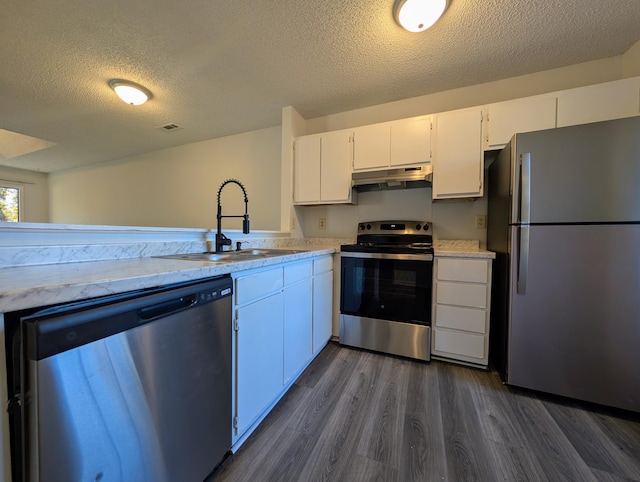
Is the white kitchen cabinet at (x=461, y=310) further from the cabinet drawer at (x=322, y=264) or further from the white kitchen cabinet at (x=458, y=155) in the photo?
the cabinet drawer at (x=322, y=264)

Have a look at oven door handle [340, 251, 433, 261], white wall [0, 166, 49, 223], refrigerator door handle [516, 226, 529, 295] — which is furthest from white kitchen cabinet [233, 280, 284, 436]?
white wall [0, 166, 49, 223]

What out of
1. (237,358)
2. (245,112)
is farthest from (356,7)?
(237,358)

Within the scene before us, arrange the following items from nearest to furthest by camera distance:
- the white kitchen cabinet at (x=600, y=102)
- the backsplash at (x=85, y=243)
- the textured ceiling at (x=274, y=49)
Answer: the backsplash at (x=85, y=243) < the textured ceiling at (x=274, y=49) < the white kitchen cabinet at (x=600, y=102)

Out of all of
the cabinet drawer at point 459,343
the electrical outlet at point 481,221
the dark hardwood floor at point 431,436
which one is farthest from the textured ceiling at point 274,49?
the dark hardwood floor at point 431,436

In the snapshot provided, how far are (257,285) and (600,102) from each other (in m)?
2.61

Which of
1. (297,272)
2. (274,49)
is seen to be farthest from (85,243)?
(274,49)

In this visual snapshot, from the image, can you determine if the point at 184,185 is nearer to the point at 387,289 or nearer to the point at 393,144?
the point at 393,144

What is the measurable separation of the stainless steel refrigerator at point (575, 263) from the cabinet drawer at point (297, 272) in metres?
1.34

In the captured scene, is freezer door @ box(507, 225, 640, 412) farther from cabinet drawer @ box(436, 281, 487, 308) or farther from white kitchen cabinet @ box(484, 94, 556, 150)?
white kitchen cabinet @ box(484, 94, 556, 150)

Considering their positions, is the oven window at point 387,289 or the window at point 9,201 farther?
the window at point 9,201

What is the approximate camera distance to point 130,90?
2229 millimetres

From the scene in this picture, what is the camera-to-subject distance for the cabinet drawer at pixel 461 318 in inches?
72.0

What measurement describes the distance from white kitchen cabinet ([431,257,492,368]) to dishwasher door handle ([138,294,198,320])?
176 centimetres

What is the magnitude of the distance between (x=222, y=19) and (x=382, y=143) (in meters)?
1.46
